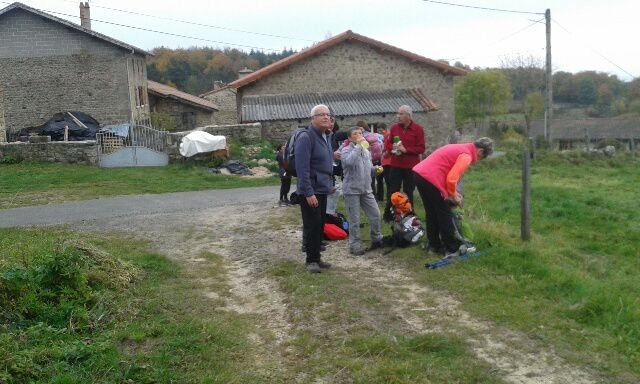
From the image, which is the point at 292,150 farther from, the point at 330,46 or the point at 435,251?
the point at 330,46

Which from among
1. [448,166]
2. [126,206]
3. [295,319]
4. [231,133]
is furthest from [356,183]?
[231,133]

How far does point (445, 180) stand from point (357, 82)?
2019cm

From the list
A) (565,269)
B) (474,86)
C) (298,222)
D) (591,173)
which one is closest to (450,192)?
(565,269)

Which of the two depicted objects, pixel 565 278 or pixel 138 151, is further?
pixel 138 151

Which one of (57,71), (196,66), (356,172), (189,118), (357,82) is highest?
(196,66)

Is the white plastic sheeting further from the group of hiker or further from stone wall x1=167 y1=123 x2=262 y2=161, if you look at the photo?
the group of hiker

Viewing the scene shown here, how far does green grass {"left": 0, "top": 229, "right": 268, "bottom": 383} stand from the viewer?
13.9 ft

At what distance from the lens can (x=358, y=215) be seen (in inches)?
294

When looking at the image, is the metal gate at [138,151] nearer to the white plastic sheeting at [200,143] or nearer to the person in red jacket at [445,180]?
the white plastic sheeting at [200,143]

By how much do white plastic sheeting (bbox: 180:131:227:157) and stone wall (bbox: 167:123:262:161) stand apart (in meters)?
0.76

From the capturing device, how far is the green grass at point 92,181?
14.9m

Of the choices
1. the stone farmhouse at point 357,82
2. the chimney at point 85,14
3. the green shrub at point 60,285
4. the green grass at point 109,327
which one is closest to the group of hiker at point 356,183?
the green grass at point 109,327

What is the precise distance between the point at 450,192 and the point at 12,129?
28.2 metres

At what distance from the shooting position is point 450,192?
22.0ft
